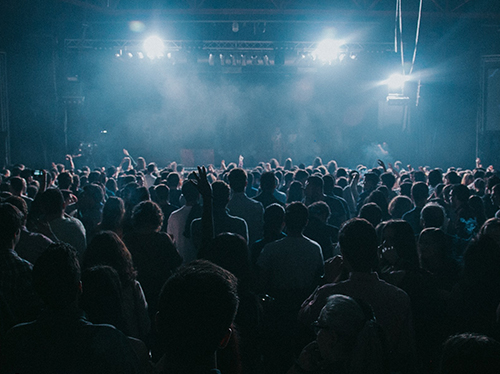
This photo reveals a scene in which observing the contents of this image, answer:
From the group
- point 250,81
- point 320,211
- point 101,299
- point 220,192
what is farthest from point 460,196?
point 250,81

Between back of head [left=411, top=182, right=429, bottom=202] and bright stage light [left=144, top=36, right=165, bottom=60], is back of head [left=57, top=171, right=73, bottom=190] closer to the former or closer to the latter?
back of head [left=411, top=182, right=429, bottom=202]

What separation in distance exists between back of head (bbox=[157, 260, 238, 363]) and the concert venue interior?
1289cm

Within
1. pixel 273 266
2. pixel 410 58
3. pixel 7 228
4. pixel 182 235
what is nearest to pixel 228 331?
pixel 7 228

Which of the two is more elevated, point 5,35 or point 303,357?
point 5,35

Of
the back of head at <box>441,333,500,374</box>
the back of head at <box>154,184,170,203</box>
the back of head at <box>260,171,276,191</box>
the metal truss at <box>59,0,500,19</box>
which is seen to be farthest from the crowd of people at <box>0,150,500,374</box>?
the metal truss at <box>59,0,500,19</box>

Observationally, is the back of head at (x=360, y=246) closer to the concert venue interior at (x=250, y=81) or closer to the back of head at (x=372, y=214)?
the back of head at (x=372, y=214)

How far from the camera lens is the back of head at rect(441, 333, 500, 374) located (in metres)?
1.43

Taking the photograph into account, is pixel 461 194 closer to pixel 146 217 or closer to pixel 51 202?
pixel 146 217

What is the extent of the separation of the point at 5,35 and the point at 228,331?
17.0 meters

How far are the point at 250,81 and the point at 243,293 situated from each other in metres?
24.3

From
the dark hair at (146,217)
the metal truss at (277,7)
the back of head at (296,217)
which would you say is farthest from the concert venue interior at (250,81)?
the dark hair at (146,217)

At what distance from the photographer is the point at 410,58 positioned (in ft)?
59.7

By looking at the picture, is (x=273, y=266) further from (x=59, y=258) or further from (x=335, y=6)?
(x=335, y=6)

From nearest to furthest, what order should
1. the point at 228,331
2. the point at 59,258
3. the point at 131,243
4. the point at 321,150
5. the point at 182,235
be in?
the point at 228,331 < the point at 59,258 < the point at 131,243 < the point at 182,235 < the point at 321,150
